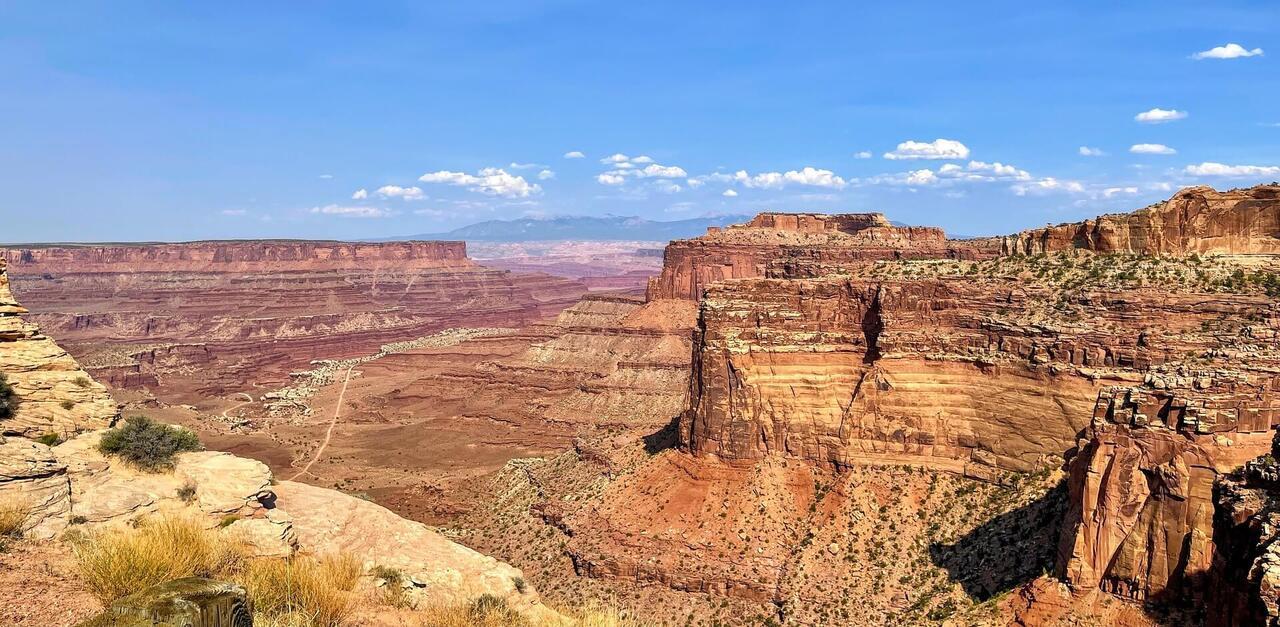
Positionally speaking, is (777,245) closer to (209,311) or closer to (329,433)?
(329,433)

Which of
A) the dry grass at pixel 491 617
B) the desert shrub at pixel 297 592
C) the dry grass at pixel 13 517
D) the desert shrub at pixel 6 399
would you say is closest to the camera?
the desert shrub at pixel 297 592

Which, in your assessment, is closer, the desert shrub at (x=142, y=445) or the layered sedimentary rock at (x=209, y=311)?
the desert shrub at (x=142, y=445)

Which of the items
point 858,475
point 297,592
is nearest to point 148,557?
point 297,592

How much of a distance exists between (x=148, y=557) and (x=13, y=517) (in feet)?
14.0

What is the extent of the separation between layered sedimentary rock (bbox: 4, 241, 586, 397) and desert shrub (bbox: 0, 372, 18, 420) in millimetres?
111293

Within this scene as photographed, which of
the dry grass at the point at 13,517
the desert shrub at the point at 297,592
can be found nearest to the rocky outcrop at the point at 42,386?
the dry grass at the point at 13,517

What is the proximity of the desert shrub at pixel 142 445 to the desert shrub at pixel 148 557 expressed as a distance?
555cm

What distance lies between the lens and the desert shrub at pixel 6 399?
2366 cm

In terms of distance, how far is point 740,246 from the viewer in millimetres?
105125

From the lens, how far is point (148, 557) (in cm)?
1516

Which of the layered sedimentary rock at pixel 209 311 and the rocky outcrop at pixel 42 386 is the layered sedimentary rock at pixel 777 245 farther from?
the rocky outcrop at pixel 42 386

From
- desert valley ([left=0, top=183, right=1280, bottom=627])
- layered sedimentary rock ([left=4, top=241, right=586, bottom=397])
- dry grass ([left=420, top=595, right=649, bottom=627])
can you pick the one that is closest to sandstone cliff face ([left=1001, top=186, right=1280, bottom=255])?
desert valley ([left=0, top=183, right=1280, bottom=627])

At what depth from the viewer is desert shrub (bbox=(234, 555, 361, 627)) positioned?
49.8 ft

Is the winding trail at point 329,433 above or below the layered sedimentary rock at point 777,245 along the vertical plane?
below
